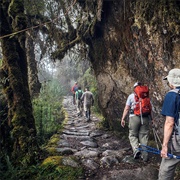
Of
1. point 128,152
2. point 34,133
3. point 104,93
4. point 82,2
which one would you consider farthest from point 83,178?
point 82,2

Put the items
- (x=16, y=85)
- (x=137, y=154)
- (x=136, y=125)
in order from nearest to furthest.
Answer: (x=16, y=85) → (x=137, y=154) → (x=136, y=125)

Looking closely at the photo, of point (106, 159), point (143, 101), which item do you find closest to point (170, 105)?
point (143, 101)

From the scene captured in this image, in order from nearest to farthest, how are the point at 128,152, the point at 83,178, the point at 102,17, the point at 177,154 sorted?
the point at 177,154
the point at 83,178
the point at 128,152
the point at 102,17

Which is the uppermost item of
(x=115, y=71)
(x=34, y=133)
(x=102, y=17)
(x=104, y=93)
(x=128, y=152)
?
(x=102, y=17)

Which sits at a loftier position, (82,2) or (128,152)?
(82,2)

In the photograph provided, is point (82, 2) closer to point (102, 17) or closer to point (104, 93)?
point (102, 17)

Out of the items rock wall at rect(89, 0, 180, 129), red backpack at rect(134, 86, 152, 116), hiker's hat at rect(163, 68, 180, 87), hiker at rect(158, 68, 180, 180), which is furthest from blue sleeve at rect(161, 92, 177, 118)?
red backpack at rect(134, 86, 152, 116)

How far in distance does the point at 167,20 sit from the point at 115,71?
298cm

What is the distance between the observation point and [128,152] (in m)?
5.92

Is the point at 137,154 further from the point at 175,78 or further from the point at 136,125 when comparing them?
the point at 175,78

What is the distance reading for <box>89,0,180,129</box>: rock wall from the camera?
15.4ft

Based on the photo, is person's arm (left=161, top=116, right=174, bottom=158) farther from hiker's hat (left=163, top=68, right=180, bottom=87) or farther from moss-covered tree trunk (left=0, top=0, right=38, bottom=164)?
moss-covered tree trunk (left=0, top=0, right=38, bottom=164)

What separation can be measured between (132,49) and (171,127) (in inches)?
140

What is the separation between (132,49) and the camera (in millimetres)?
6082
